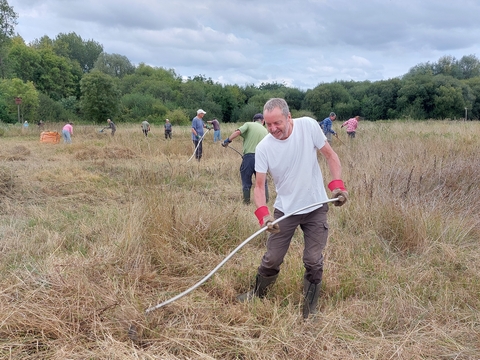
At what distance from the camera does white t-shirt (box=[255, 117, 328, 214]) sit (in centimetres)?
252

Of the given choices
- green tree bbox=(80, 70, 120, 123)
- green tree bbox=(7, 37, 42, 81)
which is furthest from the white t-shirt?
green tree bbox=(7, 37, 42, 81)

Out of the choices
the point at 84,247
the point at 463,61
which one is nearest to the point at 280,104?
the point at 84,247

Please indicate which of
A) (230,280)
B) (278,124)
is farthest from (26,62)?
(278,124)

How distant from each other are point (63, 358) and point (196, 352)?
0.74 m

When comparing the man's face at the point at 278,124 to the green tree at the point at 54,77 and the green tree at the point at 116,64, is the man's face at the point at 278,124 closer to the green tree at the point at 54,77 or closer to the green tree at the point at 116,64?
the green tree at the point at 54,77

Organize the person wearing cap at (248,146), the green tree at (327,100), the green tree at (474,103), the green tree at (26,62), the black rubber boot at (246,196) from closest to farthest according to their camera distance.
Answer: the person wearing cap at (248,146)
the black rubber boot at (246,196)
the green tree at (474,103)
the green tree at (26,62)
the green tree at (327,100)

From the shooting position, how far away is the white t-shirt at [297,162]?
2.52 m

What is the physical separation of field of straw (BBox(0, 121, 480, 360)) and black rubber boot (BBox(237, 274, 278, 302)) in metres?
0.09

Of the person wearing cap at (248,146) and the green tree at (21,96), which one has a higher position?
the green tree at (21,96)

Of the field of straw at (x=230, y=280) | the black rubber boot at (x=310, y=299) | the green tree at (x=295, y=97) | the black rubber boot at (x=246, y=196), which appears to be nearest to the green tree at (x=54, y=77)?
the green tree at (x=295, y=97)

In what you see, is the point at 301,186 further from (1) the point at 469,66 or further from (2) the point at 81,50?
(2) the point at 81,50

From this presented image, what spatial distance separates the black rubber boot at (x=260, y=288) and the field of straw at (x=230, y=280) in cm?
9

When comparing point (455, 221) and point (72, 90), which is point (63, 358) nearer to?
point (455, 221)

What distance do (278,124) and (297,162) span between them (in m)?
0.32
